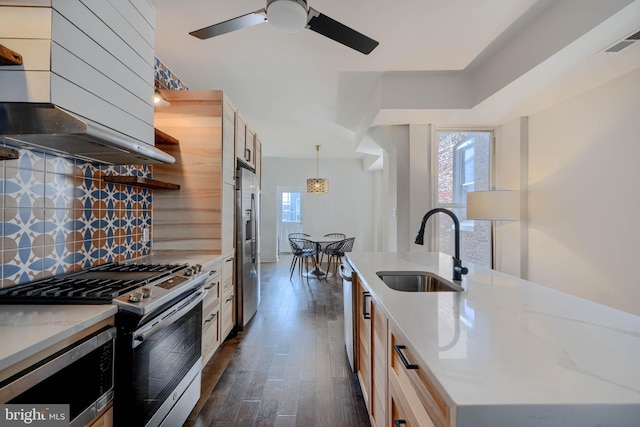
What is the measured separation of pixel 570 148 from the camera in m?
2.52

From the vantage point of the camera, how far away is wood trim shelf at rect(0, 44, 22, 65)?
953mm

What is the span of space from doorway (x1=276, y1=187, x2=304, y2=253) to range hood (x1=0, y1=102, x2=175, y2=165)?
5.79m

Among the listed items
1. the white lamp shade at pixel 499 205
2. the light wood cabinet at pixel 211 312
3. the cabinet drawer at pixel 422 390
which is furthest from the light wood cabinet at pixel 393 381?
the white lamp shade at pixel 499 205

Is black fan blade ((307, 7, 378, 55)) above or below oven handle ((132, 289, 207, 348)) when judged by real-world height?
above

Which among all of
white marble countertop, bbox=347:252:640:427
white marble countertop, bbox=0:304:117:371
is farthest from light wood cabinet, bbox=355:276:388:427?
white marble countertop, bbox=0:304:117:371

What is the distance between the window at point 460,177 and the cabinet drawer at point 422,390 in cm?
277

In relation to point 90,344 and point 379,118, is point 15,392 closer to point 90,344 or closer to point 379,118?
point 90,344

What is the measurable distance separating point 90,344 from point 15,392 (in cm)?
23

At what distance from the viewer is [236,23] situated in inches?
60.8

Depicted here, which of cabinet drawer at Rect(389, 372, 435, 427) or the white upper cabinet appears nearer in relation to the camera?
cabinet drawer at Rect(389, 372, 435, 427)

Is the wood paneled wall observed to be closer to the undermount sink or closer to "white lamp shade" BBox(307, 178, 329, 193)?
the undermount sink

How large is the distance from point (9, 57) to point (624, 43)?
303 cm

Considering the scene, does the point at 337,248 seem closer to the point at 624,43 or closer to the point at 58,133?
the point at 624,43

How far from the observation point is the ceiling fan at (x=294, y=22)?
1366 mm
